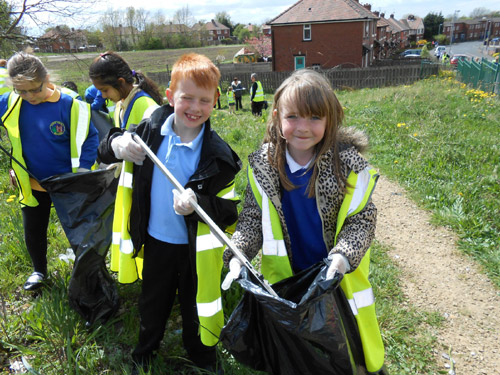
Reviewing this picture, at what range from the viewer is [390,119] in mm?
8617

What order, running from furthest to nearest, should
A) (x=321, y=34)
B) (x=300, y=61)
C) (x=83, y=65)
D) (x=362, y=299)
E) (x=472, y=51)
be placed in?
(x=472, y=51) < (x=300, y=61) < (x=321, y=34) < (x=83, y=65) < (x=362, y=299)

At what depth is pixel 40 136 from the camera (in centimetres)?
259

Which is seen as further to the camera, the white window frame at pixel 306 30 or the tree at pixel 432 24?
the tree at pixel 432 24

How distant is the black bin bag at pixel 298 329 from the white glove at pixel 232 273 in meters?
0.04

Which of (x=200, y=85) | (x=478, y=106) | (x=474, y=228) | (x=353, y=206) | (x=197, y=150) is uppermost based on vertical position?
(x=200, y=85)

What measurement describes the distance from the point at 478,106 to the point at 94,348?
987 cm

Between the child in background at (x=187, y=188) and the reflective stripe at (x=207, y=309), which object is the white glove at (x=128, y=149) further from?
the reflective stripe at (x=207, y=309)

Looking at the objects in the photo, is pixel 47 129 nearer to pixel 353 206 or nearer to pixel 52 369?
pixel 52 369

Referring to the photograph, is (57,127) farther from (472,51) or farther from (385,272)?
(472,51)

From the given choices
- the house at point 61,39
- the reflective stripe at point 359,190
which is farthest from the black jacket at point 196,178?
the house at point 61,39

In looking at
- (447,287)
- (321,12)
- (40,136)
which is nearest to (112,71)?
(40,136)

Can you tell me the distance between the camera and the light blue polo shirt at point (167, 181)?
73.7 inches

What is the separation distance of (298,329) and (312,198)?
559 mm

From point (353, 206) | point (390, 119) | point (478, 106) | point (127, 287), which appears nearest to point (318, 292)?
point (353, 206)
